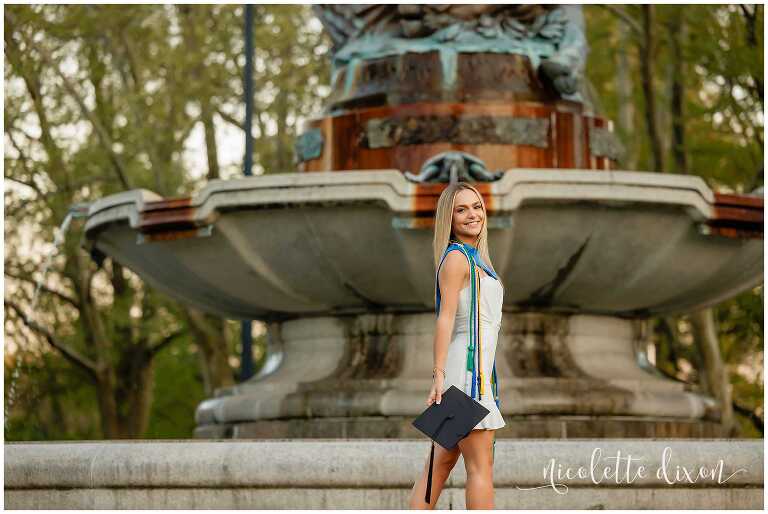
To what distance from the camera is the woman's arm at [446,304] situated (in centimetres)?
510

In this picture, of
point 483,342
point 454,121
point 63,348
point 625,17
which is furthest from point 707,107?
point 483,342

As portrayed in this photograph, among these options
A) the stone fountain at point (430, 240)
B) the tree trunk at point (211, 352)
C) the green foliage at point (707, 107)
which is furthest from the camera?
the tree trunk at point (211, 352)

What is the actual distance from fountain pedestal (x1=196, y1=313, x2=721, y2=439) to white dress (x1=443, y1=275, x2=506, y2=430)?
3880mm

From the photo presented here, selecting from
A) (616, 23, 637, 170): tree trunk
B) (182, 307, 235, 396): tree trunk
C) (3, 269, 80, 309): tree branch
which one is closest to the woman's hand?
(616, 23, 637, 170): tree trunk

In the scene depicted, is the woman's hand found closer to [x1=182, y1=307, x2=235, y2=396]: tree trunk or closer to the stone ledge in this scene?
the stone ledge

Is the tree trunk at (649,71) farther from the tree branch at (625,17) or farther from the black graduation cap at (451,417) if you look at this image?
the black graduation cap at (451,417)

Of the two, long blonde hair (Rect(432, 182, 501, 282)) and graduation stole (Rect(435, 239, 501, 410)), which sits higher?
long blonde hair (Rect(432, 182, 501, 282))

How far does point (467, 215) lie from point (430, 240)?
11.9 feet

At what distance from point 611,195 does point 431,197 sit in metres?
1.05

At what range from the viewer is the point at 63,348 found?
2106 centimetres

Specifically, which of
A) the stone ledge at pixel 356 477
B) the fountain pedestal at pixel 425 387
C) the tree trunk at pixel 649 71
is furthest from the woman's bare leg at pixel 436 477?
the tree trunk at pixel 649 71

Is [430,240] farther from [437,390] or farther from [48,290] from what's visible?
[48,290]

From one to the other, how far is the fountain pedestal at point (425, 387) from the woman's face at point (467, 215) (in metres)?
3.86

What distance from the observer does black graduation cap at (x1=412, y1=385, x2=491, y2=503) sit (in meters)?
5.09
